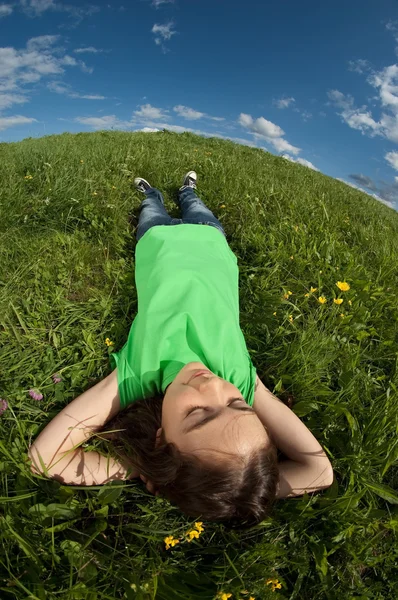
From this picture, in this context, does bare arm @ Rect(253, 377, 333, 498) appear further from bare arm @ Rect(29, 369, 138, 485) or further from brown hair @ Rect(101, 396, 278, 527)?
bare arm @ Rect(29, 369, 138, 485)

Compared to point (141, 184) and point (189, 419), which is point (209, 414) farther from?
point (141, 184)

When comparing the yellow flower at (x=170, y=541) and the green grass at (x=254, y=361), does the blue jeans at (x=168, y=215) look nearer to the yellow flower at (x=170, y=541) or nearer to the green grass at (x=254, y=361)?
the green grass at (x=254, y=361)

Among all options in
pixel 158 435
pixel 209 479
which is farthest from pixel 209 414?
pixel 158 435

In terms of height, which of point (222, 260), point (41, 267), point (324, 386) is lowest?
point (324, 386)

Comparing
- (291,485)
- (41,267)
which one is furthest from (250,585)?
(41,267)

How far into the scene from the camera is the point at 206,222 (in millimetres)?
3672

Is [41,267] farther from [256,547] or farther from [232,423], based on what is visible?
[256,547]

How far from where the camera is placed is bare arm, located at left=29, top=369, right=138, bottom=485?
1885 millimetres

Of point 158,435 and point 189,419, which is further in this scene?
point 158,435

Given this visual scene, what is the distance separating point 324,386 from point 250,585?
4.12 feet

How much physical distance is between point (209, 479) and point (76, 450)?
82 cm

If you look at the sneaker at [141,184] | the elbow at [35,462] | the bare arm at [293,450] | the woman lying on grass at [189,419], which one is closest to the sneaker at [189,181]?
the sneaker at [141,184]

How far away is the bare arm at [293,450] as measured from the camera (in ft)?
6.62

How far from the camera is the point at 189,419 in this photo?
1.74 meters
